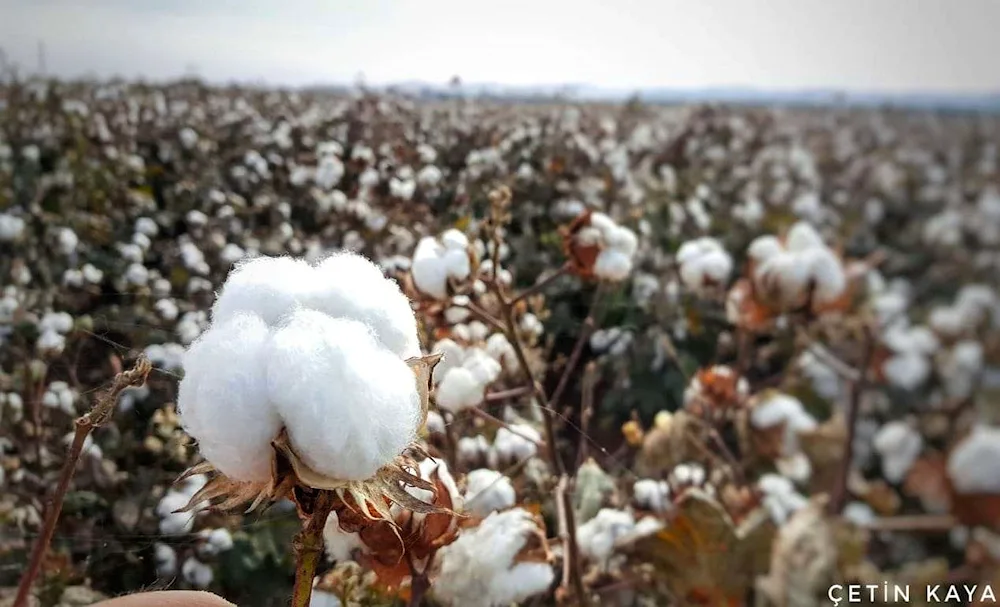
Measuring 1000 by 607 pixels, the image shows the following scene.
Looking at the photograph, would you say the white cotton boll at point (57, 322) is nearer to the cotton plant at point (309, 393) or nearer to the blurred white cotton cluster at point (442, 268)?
the blurred white cotton cluster at point (442, 268)

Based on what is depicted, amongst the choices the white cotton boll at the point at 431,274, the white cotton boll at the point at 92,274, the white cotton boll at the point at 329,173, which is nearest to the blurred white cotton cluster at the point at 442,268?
the white cotton boll at the point at 431,274

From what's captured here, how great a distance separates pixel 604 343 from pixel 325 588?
0.75m

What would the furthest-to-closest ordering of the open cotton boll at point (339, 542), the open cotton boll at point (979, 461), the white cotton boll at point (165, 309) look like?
the white cotton boll at point (165, 309)
the open cotton boll at point (339, 542)
the open cotton boll at point (979, 461)

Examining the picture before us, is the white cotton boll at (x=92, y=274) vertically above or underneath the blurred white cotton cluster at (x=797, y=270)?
underneath

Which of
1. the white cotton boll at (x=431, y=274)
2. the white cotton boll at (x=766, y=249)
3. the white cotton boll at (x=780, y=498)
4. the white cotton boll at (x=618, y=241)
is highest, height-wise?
the white cotton boll at (x=766, y=249)

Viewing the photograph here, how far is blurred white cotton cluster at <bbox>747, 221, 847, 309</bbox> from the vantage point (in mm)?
450

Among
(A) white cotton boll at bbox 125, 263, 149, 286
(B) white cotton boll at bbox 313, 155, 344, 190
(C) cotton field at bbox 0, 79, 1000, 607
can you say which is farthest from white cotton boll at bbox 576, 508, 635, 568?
(B) white cotton boll at bbox 313, 155, 344, 190

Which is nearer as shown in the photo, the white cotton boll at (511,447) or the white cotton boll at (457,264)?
the white cotton boll at (457,264)

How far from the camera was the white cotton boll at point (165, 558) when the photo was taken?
718 mm

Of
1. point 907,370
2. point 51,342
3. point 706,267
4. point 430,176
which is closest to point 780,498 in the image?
point 907,370

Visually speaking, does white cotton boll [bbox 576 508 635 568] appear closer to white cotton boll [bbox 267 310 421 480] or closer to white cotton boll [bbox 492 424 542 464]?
white cotton boll [bbox 492 424 542 464]

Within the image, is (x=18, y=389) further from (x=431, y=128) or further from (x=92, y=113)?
(x=92, y=113)

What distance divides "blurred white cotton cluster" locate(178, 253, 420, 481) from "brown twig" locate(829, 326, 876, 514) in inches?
7.8

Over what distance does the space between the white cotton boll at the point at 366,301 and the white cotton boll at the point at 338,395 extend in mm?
11
